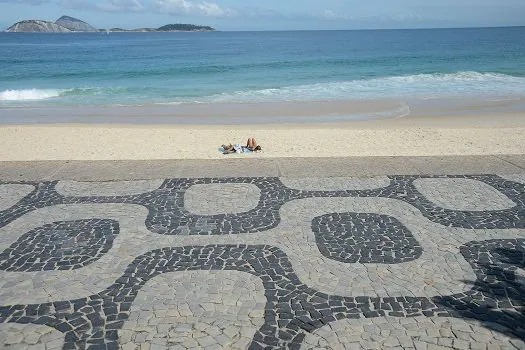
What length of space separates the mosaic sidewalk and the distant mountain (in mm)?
198340

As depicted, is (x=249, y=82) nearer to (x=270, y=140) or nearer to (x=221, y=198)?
(x=270, y=140)

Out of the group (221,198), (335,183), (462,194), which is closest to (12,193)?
(221,198)

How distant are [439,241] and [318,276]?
1.96m

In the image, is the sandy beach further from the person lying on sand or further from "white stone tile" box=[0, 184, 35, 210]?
"white stone tile" box=[0, 184, 35, 210]

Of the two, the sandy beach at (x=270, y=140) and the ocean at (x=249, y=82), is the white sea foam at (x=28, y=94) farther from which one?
the sandy beach at (x=270, y=140)

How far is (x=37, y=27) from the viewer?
18375 cm

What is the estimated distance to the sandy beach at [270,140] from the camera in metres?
12.5

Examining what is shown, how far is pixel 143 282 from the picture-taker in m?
5.63

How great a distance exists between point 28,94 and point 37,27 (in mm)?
178848

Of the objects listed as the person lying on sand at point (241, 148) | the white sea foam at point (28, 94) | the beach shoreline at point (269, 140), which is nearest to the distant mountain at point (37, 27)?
the white sea foam at point (28, 94)

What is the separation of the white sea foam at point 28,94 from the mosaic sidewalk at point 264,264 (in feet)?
64.4

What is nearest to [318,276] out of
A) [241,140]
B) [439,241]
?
[439,241]

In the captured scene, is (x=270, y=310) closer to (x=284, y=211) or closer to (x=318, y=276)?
(x=318, y=276)

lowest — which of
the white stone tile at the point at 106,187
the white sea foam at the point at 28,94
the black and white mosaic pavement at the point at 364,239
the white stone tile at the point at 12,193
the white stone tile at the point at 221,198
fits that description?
the white sea foam at the point at 28,94
